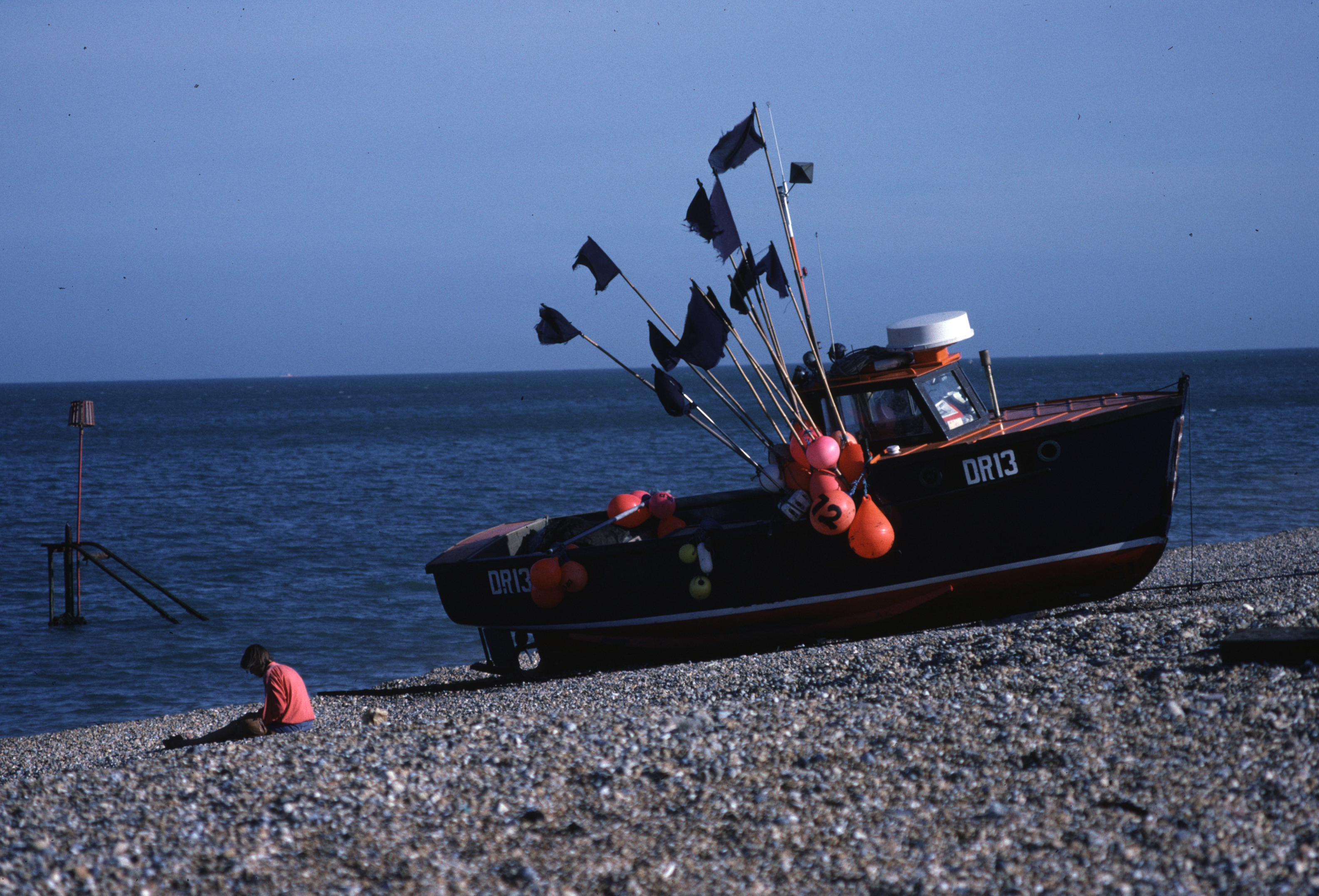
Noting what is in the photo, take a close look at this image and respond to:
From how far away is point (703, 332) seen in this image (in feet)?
36.5

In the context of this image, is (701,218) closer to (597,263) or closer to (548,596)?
(597,263)

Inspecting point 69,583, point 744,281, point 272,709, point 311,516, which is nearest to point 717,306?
point 744,281

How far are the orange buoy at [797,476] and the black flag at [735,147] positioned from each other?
3.18 meters

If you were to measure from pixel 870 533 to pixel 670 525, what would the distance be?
302 centimetres

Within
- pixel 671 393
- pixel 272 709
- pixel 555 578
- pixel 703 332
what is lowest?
pixel 272 709

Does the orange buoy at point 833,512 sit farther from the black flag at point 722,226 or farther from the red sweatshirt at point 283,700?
the red sweatshirt at point 283,700

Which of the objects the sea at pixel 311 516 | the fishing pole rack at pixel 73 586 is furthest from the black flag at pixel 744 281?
the fishing pole rack at pixel 73 586

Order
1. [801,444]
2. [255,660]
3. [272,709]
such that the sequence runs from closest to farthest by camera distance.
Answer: [272,709]
[255,660]
[801,444]

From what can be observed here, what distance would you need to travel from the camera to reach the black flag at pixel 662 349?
11883 millimetres

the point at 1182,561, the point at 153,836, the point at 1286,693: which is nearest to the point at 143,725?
the point at 153,836

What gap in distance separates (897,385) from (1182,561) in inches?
321

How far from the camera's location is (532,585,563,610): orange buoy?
1184 cm

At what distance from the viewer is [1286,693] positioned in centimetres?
599

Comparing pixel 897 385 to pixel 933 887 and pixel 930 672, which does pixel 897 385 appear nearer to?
pixel 930 672
